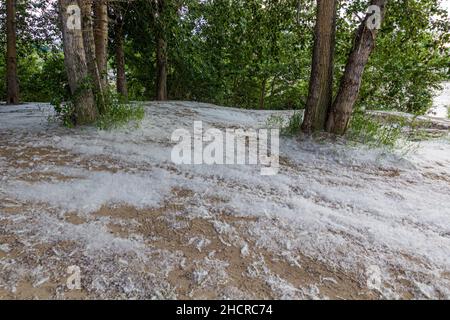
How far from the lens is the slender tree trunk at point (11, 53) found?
798cm

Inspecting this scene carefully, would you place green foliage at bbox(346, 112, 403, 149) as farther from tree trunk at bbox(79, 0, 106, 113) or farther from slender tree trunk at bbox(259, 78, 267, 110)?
slender tree trunk at bbox(259, 78, 267, 110)

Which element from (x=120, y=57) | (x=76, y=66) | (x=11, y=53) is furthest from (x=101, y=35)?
(x=11, y=53)

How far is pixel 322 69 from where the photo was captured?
4566mm

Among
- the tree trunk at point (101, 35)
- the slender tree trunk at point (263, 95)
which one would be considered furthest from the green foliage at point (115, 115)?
the slender tree trunk at point (263, 95)

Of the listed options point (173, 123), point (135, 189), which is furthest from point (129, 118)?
point (135, 189)

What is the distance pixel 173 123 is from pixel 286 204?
10.7ft

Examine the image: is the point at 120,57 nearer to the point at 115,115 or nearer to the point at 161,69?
the point at 161,69

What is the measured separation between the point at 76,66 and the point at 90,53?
19.6 inches

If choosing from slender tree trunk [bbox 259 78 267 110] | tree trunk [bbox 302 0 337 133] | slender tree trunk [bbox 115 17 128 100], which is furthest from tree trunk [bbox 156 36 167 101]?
tree trunk [bbox 302 0 337 133]

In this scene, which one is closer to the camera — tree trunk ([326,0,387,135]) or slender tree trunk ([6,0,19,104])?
tree trunk ([326,0,387,135])

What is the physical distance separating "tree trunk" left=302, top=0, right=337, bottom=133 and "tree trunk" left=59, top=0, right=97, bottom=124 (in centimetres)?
328

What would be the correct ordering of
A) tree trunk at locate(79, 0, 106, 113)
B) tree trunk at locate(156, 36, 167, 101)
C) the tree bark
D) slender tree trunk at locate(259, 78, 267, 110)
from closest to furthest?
1. tree trunk at locate(79, 0, 106, 113)
2. the tree bark
3. tree trunk at locate(156, 36, 167, 101)
4. slender tree trunk at locate(259, 78, 267, 110)

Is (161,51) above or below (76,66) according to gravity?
above

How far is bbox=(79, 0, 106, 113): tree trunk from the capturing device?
15.5 feet
